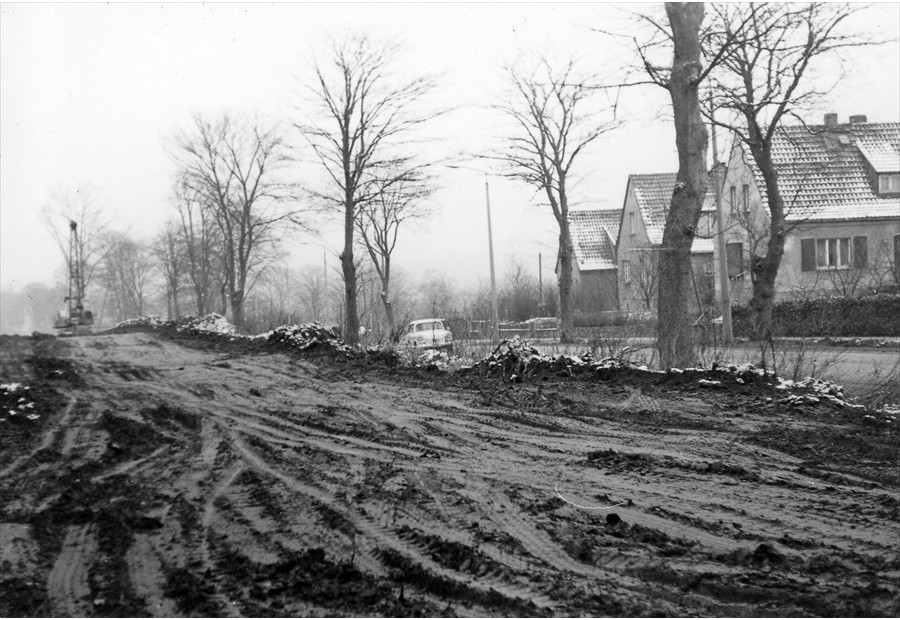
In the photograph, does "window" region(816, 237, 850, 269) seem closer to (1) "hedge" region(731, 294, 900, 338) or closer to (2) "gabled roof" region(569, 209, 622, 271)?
(1) "hedge" region(731, 294, 900, 338)

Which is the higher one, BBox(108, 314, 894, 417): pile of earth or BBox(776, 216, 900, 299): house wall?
BBox(776, 216, 900, 299): house wall

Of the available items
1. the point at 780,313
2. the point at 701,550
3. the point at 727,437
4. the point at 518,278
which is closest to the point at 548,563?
the point at 701,550

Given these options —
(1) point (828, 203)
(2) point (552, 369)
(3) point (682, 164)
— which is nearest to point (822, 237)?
(1) point (828, 203)

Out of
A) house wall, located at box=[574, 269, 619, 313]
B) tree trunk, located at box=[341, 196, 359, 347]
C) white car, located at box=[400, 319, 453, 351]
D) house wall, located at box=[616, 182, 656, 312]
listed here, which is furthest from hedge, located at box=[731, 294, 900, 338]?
house wall, located at box=[616, 182, 656, 312]

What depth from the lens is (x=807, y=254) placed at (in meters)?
31.1

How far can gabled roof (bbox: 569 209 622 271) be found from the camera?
44.9 metres

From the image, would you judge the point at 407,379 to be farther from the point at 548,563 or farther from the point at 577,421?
the point at 548,563

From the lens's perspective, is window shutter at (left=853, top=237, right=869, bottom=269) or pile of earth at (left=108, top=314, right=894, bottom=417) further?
window shutter at (left=853, top=237, right=869, bottom=269)

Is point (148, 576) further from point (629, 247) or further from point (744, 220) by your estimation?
point (629, 247)

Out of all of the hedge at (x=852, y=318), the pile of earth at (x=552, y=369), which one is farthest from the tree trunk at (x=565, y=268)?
the pile of earth at (x=552, y=369)

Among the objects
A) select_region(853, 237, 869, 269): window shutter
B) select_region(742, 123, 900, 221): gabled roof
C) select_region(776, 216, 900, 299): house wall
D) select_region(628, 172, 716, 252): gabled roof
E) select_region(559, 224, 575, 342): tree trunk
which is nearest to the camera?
select_region(559, 224, 575, 342): tree trunk

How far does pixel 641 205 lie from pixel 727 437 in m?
35.6

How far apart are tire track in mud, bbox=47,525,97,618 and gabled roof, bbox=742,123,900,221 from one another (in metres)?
31.2

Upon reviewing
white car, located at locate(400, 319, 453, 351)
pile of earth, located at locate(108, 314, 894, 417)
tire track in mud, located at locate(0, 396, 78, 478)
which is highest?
white car, located at locate(400, 319, 453, 351)
